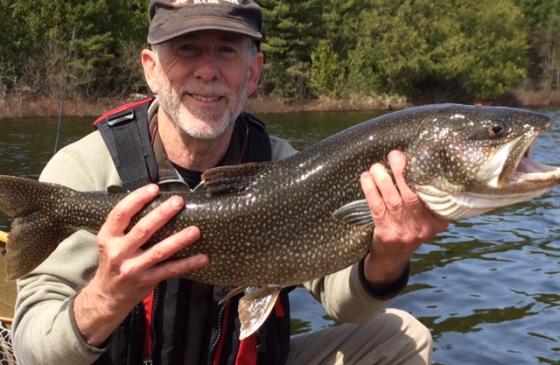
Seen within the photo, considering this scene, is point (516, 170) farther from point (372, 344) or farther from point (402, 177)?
point (372, 344)

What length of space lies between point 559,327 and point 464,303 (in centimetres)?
105

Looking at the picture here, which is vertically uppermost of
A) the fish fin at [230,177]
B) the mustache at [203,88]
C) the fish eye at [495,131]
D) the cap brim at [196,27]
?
the cap brim at [196,27]

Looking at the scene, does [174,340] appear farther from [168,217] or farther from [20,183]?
[20,183]

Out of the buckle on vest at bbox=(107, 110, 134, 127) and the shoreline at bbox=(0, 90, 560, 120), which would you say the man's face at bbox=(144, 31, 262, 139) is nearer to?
the buckle on vest at bbox=(107, 110, 134, 127)

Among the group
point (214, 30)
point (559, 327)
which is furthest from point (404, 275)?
point (559, 327)

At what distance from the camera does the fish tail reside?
3.25m

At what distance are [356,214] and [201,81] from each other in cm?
116

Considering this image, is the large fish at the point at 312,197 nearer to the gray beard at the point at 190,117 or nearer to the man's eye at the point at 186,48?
the gray beard at the point at 190,117

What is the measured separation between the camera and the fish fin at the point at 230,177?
3.32m

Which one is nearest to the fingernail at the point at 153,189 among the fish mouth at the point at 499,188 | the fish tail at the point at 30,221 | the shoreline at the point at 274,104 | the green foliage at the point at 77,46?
the fish tail at the point at 30,221

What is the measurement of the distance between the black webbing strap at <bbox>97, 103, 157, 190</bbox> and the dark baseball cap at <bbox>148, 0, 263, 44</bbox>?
1.53 ft

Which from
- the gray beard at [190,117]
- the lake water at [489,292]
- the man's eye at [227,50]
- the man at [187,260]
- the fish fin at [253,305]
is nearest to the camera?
the man at [187,260]

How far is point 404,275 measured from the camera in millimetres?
3684

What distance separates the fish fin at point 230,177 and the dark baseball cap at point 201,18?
804mm
